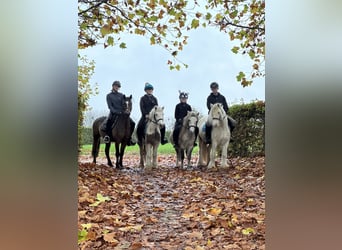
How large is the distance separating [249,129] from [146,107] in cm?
58

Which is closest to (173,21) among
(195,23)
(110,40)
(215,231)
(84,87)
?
A: (195,23)

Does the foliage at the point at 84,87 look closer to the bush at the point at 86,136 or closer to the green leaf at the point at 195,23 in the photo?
the bush at the point at 86,136

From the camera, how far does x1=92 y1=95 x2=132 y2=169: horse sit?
1940mm

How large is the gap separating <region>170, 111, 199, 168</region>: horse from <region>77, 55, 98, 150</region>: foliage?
490mm

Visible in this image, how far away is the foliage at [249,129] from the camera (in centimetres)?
191

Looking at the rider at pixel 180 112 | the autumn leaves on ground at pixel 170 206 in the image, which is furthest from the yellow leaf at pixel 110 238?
the rider at pixel 180 112

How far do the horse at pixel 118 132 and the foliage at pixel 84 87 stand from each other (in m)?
0.09

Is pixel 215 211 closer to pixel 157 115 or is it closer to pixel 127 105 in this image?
pixel 157 115

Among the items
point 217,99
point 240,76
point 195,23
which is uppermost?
point 195,23

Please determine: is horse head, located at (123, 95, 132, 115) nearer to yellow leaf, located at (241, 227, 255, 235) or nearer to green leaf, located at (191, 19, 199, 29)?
green leaf, located at (191, 19, 199, 29)

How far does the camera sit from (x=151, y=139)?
1.99 meters
